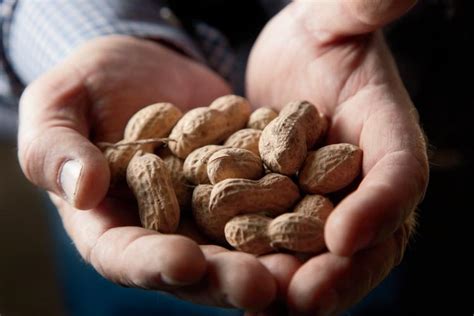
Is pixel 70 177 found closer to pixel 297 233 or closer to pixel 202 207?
pixel 202 207

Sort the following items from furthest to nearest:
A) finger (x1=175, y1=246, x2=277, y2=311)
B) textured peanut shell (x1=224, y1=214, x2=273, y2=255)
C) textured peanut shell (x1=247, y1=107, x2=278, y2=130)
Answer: textured peanut shell (x1=247, y1=107, x2=278, y2=130) → textured peanut shell (x1=224, y1=214, x2=273, y2=255) → finger (x1=175, y1=246, x2=277, y2=311)

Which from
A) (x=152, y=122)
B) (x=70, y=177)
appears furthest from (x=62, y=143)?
(x=152, y=122)

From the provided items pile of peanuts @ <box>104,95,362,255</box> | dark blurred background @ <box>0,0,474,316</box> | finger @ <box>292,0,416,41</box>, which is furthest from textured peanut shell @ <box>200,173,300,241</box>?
dark blurred background @ <box>0,0,474,316</box>

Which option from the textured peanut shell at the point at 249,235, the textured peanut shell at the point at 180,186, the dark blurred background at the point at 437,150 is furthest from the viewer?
the dark blurred background at the point at 437,150

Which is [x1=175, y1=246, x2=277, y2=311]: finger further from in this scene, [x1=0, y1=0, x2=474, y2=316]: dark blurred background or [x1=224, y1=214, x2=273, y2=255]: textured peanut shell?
[x1=0, y1=0, x2=474, y2=316]: dark blurred background

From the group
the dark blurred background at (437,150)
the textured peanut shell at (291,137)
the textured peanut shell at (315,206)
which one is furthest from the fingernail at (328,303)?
the dark blurred background at (437,150)

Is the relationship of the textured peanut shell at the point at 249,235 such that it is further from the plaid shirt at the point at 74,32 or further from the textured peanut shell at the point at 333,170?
the plaid shirt at the point at 74,32
